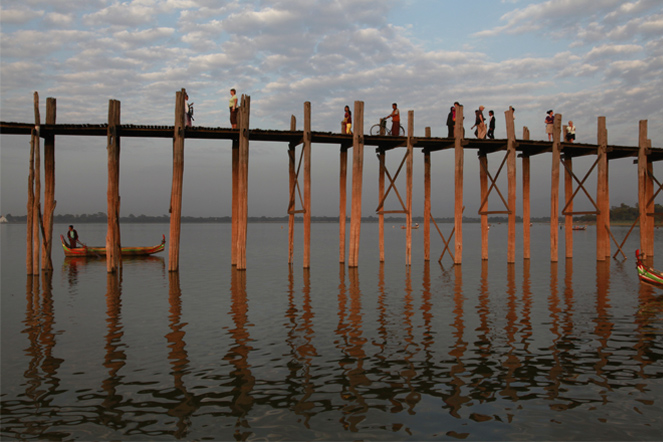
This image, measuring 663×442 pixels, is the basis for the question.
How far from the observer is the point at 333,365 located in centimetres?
897

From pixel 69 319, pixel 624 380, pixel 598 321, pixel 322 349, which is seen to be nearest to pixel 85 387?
pixel 322 349

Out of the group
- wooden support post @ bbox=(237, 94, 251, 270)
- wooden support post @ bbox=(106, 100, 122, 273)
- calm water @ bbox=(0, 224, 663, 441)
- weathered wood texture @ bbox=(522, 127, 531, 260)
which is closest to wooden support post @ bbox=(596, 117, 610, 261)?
weathered wood texture @ bbox=(522, 127, 531, 260)

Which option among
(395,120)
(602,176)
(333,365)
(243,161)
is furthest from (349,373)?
(602,176)

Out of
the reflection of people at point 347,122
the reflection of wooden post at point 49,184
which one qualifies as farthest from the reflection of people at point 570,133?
the reflection of wooden post at point 49,184

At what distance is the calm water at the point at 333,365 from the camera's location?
6605 mm

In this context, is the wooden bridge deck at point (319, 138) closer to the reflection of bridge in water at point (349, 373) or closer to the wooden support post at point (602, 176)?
the wooden support post at point (602, 176)

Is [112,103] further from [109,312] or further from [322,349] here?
[322,349]

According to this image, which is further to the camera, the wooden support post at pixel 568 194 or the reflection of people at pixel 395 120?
the wooden support post at pixel 568 194

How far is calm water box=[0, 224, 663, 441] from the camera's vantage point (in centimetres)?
661

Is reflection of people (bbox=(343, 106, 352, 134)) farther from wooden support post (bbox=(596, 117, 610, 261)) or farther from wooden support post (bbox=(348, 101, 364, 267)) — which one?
wooden support post (bbox=(596, 117, 610, 261))

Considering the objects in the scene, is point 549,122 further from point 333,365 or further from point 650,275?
point 333,365

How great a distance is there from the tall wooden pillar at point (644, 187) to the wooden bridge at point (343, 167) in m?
0.05

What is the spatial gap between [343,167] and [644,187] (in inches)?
629

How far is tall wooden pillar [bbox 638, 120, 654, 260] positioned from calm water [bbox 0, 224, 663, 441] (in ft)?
35.6
